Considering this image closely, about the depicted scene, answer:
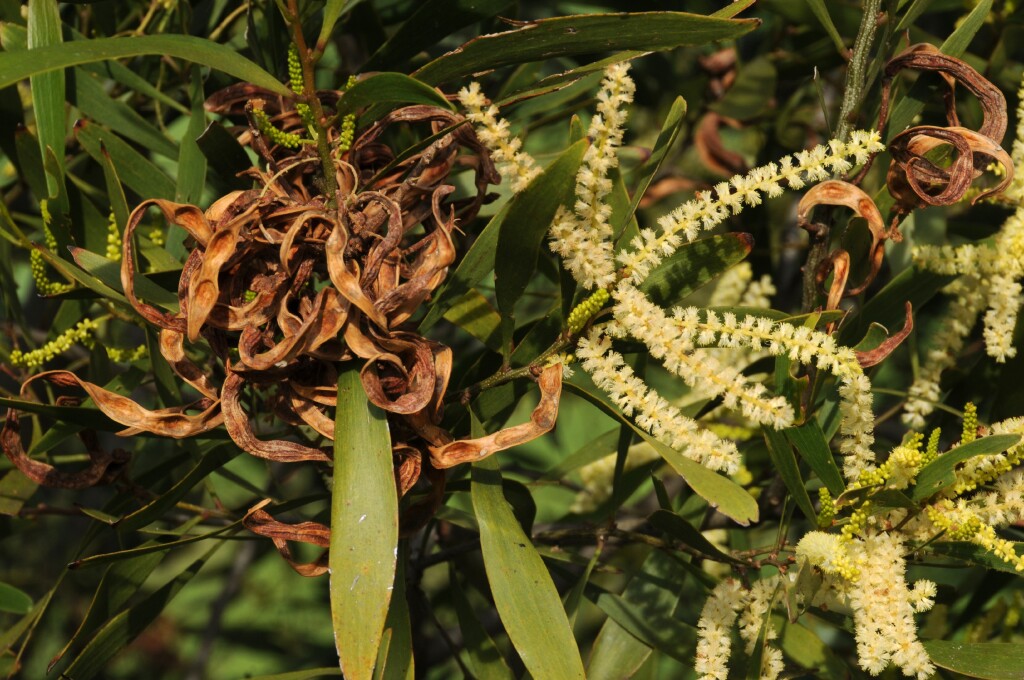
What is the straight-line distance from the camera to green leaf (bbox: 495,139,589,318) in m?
0.73

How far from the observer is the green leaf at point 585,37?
750mm

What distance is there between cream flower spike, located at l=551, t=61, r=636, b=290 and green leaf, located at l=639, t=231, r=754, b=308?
9cm

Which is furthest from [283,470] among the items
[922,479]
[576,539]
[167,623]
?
[922,479]

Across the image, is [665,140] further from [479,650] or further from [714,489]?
[479,650]

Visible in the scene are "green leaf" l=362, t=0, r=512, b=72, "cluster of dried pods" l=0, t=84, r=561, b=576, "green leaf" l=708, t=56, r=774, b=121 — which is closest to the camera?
"cluster of dried pods" l=0, t=84, r=561, b=576

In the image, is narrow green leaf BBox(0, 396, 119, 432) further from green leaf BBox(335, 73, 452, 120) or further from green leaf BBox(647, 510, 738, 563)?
green leaf BBox(647, 510, 738, 563)

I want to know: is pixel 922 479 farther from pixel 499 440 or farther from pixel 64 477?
pixel 64 477

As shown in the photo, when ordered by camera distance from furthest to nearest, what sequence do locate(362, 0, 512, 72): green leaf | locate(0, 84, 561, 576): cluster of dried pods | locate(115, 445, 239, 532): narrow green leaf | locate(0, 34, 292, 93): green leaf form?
locate(362, 0, 512, 72): green leaf, locate(115, 445, 239, 532): narrow green leaf, locate(0, 84, 561, 576): cluster of dried pods, locate(0, 34, 292, 93): green leaf

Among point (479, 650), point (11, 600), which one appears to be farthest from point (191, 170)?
point (479, 650)

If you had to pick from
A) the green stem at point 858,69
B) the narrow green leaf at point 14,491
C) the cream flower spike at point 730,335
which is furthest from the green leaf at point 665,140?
the narrow green leaf at point 14,491

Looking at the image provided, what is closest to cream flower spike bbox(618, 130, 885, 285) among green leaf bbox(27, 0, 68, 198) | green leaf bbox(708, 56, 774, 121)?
green leaf bbox(27, 0, 68, 198)

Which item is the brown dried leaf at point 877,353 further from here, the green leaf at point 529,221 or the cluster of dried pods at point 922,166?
the green leaf at point 529,221

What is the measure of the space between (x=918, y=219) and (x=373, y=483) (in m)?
0.86

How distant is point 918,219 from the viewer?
1.20 metres
